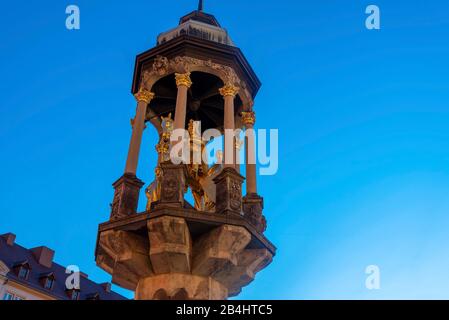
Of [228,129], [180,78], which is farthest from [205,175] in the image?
[180,78]

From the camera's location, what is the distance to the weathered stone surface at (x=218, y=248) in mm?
9117

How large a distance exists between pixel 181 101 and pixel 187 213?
3176mm

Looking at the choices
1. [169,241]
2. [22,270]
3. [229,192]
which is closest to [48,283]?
[22,270]

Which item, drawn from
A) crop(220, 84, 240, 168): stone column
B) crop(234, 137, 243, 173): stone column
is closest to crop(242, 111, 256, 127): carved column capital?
crop(234, 137, 243, 173): stone column

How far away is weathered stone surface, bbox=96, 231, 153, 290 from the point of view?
9406 millimetres

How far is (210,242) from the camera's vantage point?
9188 millimetres

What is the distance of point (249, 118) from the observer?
12.4m

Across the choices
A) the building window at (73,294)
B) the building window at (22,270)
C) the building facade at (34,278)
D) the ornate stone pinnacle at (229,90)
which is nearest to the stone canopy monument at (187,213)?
the ornate stone pinnacle at (229,90)

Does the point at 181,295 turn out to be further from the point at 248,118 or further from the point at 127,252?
the point at 248,118

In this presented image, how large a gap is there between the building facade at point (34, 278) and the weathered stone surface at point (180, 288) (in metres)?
28.8

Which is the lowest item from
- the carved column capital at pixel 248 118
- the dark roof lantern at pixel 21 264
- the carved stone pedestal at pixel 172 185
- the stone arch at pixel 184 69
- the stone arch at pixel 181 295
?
the stone arch at pixel 181 295

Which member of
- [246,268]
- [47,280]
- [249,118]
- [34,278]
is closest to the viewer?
[246,268]

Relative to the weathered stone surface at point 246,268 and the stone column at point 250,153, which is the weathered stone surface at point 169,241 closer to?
the weathered stone surface at point 246,268
